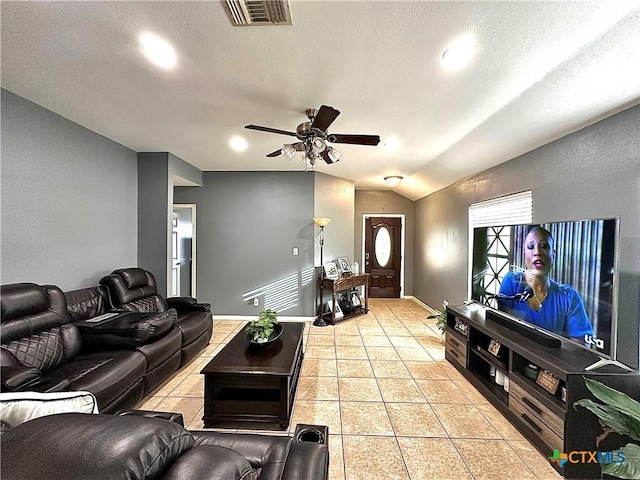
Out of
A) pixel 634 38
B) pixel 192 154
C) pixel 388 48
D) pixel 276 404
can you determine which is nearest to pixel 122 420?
pixel 276 404

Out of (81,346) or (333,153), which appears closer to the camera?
(81,346)

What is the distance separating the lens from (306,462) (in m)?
1.03

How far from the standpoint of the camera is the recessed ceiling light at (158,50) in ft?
5.81

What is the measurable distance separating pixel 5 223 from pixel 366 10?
3.24 metres

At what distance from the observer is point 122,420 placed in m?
0.71

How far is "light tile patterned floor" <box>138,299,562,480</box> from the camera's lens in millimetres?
1916

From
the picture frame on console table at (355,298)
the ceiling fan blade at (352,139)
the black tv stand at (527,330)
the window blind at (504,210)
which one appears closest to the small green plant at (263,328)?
the ceiling fan blade at (352,139)

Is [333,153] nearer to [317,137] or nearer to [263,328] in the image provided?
[317,137]

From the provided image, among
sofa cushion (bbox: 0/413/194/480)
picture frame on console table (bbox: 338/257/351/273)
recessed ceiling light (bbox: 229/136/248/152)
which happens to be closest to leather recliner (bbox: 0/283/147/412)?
sofa cushion (bbox: 0/413/194/480)

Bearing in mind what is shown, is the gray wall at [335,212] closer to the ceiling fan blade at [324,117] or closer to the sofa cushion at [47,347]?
the ceiling fan blade at [324,117]

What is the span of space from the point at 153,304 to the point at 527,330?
3.99 metres

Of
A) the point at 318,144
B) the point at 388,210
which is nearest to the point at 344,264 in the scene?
the point at 388,210

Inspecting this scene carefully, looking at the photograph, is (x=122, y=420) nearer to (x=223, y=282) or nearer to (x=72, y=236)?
(x=72, y=236)

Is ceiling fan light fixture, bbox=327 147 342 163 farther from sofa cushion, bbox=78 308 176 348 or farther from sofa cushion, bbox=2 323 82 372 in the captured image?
sofa cushion, bbox=2 323 82 372
